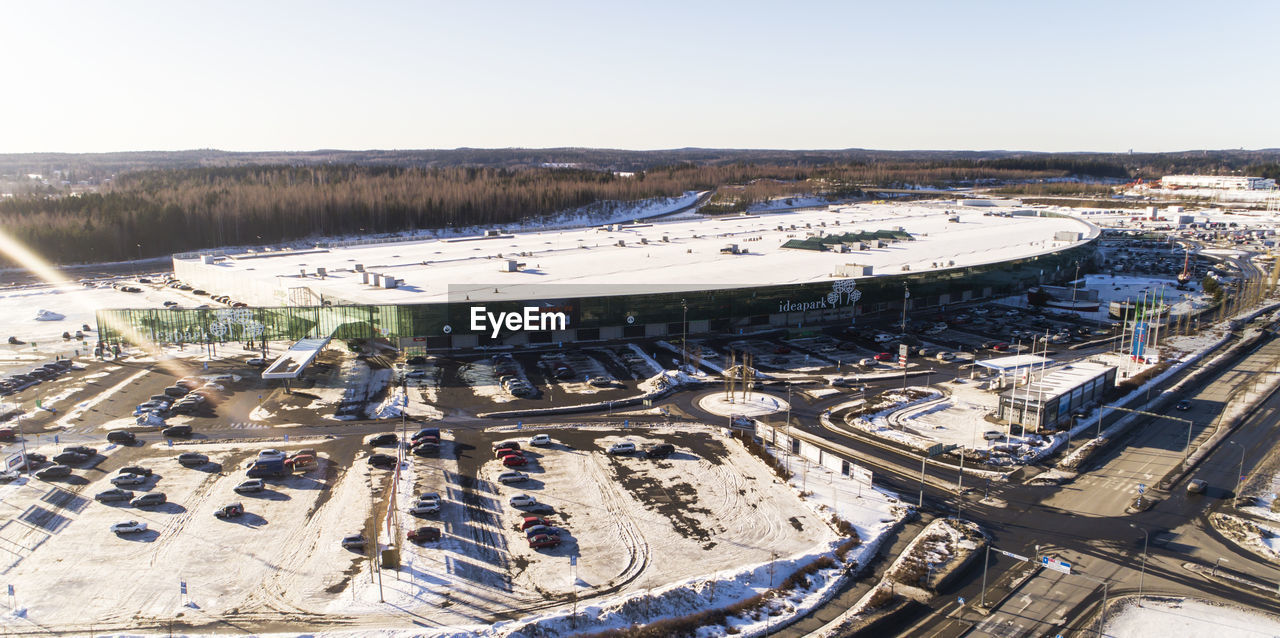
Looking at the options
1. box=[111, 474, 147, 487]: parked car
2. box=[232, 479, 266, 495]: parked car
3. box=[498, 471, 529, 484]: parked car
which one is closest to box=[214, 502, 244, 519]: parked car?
box=[232, 479, 266, 495]: parked car

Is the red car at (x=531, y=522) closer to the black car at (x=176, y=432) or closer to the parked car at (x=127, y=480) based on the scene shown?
the parked car at (x=127, y=480)

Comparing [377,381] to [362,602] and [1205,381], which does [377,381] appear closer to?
[362,602]

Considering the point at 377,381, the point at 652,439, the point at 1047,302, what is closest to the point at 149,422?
the point at 377,381

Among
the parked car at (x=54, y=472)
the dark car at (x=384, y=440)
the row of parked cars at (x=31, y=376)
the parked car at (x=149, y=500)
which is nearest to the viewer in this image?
the parked car at (x=149, y=500)

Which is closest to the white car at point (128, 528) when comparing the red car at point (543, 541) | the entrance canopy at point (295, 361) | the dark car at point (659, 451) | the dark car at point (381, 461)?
the dark car at point (381, 461)

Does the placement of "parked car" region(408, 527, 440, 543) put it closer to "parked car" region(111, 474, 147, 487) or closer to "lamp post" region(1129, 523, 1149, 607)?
"parked car" region(111, 474, 147, 487)

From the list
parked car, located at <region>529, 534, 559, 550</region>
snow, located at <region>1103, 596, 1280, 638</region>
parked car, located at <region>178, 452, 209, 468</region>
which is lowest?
snow, located at <region>1103, 596, 1280, 638</region>
